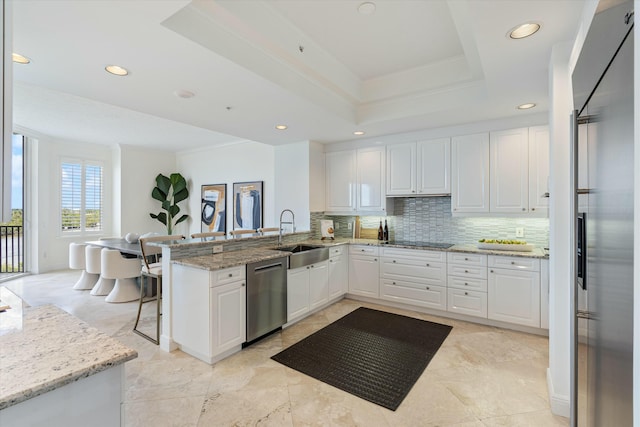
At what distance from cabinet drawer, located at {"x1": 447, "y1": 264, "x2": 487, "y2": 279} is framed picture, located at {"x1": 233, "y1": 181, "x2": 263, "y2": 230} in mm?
3699

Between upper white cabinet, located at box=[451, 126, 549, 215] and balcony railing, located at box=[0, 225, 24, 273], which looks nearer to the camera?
upper white cabinet, located at box=[451, 126, 549, 215]

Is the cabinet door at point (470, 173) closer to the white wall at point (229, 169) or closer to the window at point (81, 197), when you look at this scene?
the white wall at point (229, 169)

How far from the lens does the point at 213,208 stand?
6785mm

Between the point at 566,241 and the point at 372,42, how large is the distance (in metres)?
2.27

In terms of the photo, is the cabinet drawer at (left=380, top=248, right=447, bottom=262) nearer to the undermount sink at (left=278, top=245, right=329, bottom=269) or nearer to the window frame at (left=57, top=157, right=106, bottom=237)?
the undermount sink at (left=278, top=245, right=329, bottom=269)

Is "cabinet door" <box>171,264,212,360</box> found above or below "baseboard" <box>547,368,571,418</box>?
above

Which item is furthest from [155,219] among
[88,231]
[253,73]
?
[253,73]

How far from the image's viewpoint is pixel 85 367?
88 centimetres

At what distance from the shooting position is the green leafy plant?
23.7 ft

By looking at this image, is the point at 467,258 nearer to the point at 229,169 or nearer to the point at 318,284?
the point at 318,284

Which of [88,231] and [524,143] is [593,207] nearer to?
[524,143]

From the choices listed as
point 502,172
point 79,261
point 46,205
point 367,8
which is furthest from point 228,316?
point 46,205

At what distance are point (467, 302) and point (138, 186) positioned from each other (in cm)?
734

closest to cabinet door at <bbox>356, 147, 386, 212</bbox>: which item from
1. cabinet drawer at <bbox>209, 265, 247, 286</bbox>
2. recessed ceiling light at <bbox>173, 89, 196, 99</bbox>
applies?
Result: cabinet drawer at <bbox>209, 265, 247, 286</bbox>
